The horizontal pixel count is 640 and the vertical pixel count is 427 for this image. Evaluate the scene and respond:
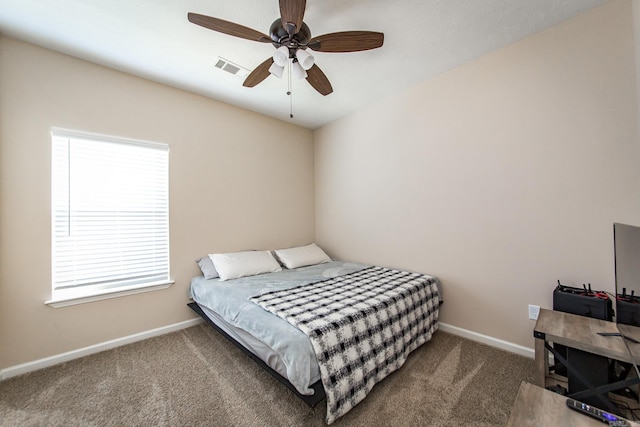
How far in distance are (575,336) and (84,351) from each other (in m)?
3.71

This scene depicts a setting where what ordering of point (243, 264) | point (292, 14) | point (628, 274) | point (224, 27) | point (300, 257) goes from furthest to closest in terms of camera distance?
point (300, 257)
point (243, 264)
point (224, 27)
point (292, 14)
point (628, 274)

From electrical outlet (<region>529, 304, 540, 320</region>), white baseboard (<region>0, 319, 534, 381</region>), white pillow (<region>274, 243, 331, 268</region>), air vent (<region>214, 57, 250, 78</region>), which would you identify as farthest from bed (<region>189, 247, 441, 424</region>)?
air vent (<region>214, 57, 250, 78</region>)

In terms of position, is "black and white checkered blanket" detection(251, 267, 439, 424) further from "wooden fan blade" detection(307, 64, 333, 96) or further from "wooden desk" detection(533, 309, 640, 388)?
"wooden fan blade" detection(307, 64, 333, 96)

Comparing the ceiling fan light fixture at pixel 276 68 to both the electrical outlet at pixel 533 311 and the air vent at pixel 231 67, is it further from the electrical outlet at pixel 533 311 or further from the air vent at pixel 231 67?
the electrical outlet at pixel 533 311

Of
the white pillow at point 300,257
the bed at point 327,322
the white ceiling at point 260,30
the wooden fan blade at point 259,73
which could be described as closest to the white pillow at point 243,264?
the bed at point 327,322

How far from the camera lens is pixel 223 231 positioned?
312 cm

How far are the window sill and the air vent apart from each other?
2.27 m

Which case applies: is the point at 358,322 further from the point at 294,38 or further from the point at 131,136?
the point at 131,136

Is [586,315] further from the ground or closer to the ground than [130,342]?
further from the ground

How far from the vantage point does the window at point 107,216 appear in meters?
2.17

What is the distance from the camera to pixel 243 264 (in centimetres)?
283

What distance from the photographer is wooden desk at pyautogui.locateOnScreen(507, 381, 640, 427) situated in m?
0.89

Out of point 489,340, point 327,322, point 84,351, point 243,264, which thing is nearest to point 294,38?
point 327,322

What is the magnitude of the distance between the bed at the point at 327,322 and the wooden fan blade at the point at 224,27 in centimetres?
186
